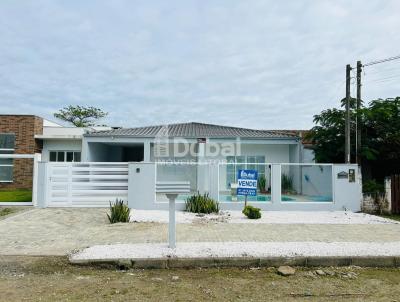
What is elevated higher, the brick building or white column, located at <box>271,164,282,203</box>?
the brick building

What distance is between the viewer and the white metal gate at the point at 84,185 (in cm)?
1250

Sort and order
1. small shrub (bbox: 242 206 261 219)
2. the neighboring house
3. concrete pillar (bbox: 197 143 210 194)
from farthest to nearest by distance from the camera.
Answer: the neighboring house, concrete pillar (bbox: 197 143 210 194), small shrub (bbox: 242 206 261 219)

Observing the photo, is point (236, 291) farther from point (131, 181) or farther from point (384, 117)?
point (384, 117)

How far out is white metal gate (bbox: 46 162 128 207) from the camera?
12500 mm

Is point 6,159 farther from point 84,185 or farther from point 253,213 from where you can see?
point 253,213

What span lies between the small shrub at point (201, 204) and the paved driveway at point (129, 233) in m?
2.39

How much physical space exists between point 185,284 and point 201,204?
7146 millimetres

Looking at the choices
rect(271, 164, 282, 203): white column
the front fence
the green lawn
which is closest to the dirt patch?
the front fence

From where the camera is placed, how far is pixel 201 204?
→ 480 inches

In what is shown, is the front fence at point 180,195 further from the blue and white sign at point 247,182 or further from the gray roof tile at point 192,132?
the gray roof tile at point 192,132

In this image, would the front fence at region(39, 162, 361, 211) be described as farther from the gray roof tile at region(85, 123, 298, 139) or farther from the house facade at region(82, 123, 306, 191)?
the gray roof tile at region(85, 123, 298, 139)

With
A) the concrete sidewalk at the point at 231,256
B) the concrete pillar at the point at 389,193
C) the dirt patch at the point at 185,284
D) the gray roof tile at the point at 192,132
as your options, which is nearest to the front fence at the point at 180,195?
the concrete pillar at the point at 389,193

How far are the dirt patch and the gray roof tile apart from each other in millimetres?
14642

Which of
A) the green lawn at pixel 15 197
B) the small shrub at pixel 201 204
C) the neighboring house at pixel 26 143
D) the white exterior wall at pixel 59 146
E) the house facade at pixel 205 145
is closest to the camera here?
the small shrub at pixel 201 204
